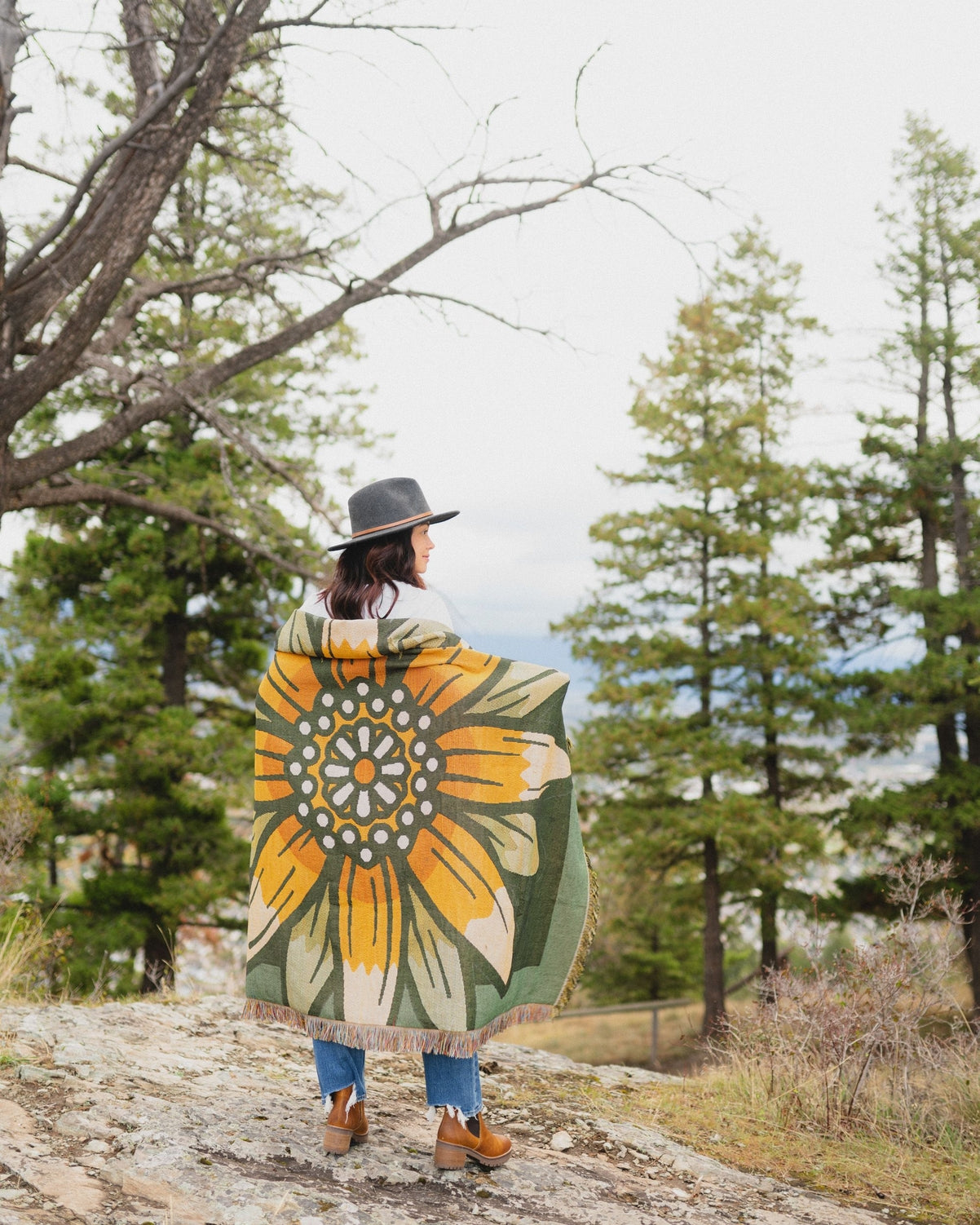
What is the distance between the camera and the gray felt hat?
315 centimetres

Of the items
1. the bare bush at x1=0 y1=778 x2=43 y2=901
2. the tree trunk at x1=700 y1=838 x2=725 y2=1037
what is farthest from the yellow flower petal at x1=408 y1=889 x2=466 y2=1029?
the tree trunk at x1=700 y1=838 x2=725 y2=1037

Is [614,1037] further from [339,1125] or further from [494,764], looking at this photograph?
[494,764]

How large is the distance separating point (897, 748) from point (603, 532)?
5.70 m

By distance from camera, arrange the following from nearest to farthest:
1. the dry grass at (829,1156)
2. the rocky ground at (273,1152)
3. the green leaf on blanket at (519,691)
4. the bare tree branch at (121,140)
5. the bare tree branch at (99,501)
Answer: the rocky ground at (273,1152), the green leaf on blanket at (519,691), the dry grass at (829,1156), the bare tree branch at (121,140), the bare tree branch at (99,501)

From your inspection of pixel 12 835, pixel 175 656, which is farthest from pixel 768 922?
pixel 12 835

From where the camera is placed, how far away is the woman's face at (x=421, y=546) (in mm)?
3217

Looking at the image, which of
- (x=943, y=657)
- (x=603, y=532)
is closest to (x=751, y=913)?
(x=943, y=657)

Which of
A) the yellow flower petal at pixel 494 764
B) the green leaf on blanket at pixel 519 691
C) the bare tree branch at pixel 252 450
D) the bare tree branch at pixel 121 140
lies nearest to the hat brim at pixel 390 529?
the green leaf on blanket at pixel 519 691

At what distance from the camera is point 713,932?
51.2 feet

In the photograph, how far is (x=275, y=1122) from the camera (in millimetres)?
3471

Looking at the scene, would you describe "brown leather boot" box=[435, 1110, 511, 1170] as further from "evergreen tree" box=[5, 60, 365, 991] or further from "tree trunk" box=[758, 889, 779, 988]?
"tree trunk" box=[758, 889, 779, 988]

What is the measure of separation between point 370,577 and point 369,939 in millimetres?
1129

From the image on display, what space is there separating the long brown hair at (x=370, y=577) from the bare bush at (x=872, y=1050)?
2.78 meters

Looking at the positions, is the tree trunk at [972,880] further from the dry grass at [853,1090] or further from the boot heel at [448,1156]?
the boot heel at [448,1156]
